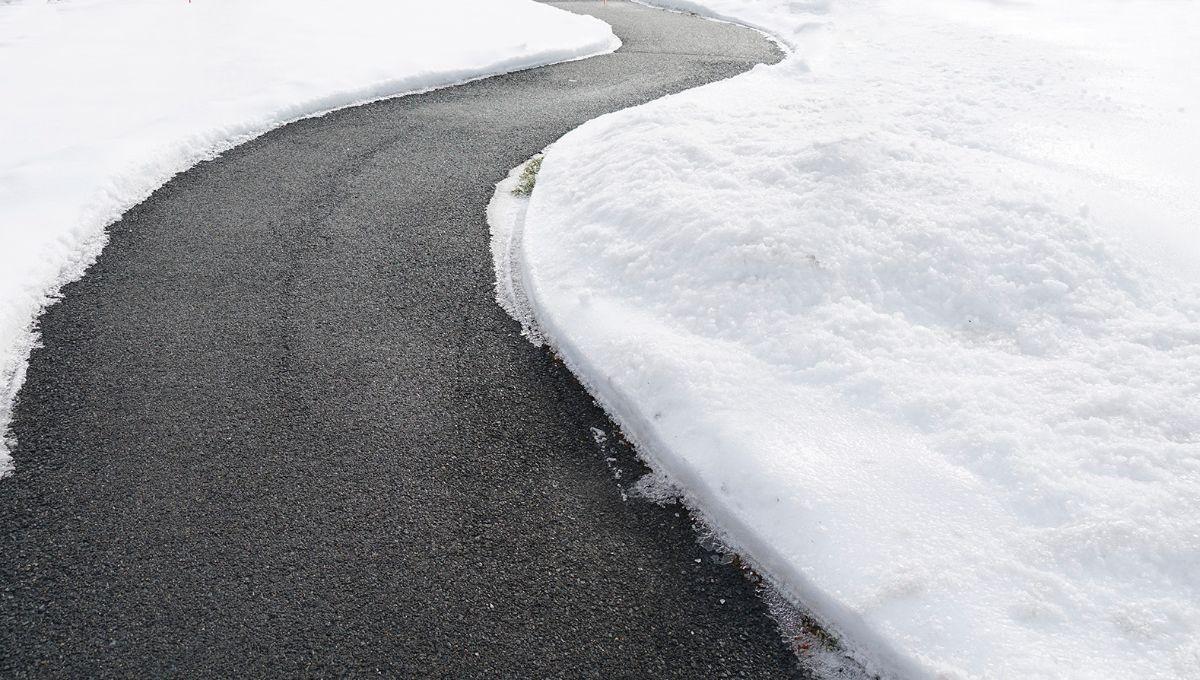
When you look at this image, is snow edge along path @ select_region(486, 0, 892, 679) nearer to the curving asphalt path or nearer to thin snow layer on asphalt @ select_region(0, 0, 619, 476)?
the curving asphalt path

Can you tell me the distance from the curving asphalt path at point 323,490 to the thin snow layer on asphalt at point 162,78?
414mm

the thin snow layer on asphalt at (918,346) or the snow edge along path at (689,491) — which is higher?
the thin snow layer on asphalt at (918,346)

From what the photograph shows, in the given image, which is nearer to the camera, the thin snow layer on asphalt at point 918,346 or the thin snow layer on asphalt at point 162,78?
the thin snow layer on asphalt at point 918,346

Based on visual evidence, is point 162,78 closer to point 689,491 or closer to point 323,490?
point 323,490

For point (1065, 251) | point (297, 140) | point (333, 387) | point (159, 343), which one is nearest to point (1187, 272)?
point (1065, 251)

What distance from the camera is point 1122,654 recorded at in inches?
112

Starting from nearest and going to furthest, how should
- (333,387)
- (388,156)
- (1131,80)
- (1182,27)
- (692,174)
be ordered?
(333,387), (692,174), (388,156), (1131,80), (1182,27)

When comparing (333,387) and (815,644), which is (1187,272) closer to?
(815,644)

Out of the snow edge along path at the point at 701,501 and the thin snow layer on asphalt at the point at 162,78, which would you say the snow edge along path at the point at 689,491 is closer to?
the snow edge along path at the point at 701,501

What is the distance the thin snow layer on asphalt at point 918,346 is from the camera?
122 inches

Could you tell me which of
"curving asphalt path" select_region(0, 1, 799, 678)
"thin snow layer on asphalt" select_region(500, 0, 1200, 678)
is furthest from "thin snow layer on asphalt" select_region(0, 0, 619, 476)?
"thin snow layer on asphalt" select_region(500, 0, 1200, 678)

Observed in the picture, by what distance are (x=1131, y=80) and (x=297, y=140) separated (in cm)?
969

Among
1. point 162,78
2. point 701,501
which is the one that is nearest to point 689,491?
point 701,501

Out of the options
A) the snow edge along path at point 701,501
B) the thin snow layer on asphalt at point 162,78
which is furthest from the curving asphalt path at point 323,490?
the thin snow layer on asphalt at point 162,78
